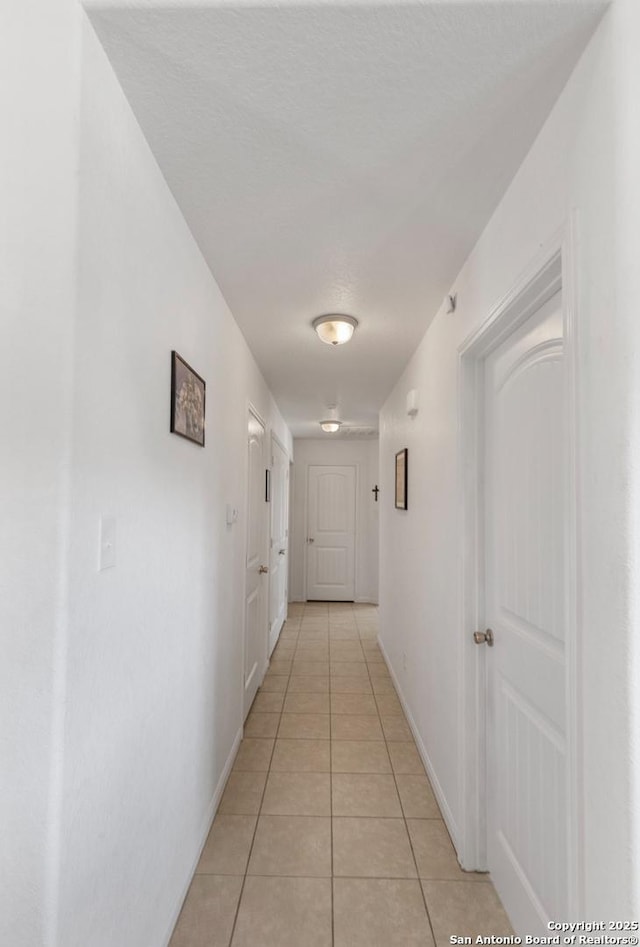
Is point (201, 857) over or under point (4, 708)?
under

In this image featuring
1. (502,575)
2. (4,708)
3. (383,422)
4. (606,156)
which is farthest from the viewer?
(383,422)

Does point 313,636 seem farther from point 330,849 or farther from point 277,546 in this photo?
point 330,849

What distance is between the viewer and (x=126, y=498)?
1151 mm

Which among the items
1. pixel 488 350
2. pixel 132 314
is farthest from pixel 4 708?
pixel 488 350

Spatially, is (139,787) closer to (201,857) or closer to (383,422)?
(201,857)

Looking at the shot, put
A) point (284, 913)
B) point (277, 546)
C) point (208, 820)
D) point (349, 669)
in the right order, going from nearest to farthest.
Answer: point (284, 913) → point (208, 820) → point (349, 669) → point (277, 546)

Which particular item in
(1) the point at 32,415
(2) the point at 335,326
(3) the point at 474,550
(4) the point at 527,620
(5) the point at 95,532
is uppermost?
(2) the point at 335,326

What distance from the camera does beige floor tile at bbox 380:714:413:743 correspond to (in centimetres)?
276

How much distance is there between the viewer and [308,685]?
3.55 meters

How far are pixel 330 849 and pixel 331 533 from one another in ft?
16.4

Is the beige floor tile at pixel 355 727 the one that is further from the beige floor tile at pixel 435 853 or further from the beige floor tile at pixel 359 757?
the beige floor tile at pixel 435 853

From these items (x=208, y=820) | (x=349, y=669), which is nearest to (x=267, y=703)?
(x=349, y=669)

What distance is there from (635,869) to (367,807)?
1640 millimetres

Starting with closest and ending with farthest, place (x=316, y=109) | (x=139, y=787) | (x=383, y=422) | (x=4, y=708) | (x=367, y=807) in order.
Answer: (x=4, y=708) < (x=316, y=109) < (x=139, y=787) < (x=367, y=807) < (x=383, y=422)
